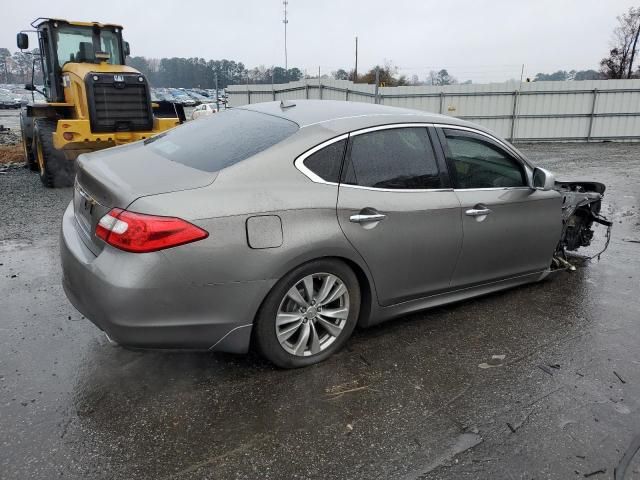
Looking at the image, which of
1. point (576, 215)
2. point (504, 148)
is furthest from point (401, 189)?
point (576, 215)

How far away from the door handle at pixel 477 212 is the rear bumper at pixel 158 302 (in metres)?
1.67

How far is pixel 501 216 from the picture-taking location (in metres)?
4.00

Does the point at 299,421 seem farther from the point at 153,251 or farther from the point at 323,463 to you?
the point at 153,251

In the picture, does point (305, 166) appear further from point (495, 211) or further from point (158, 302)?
point (495, 211)

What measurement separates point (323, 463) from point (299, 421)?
1.10ft

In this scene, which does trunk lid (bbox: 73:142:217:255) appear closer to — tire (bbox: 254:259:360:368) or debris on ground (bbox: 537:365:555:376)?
tire (bbox: 254:259:360:368)

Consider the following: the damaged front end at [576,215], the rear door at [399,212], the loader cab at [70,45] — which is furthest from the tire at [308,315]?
the loader cab at [70,45]

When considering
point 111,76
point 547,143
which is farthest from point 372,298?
point 547,143

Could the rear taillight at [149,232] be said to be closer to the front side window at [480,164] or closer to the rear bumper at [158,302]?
the rear bumper at [158,302]

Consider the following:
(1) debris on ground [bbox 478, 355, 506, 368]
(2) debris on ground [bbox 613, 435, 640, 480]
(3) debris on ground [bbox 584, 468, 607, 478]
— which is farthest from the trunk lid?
(2) debris on ground [bbox 613, 435, 640, 480]

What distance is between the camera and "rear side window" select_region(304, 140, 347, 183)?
10.4 ft

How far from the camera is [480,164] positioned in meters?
4.02

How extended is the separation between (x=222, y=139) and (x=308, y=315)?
1299mm

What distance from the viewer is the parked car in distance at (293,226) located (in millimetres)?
2705
